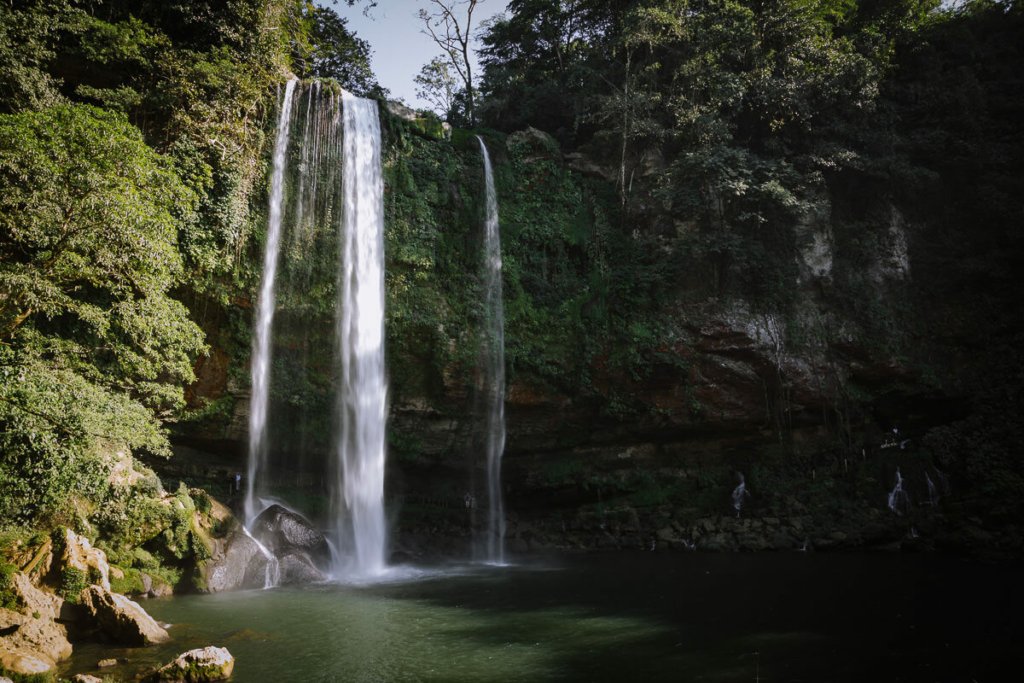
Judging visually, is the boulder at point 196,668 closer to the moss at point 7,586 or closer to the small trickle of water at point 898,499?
the moss at point 7,586

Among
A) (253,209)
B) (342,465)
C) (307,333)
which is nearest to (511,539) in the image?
(342,465)

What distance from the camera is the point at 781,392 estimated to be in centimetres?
1822

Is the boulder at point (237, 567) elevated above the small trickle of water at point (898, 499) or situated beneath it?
situated beneath

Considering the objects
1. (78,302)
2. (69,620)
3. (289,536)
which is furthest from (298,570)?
(78,302)

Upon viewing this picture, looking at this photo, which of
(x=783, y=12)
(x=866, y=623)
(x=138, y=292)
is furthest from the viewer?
(x=783, y=12)

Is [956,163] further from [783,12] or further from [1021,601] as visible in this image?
[1021,601]

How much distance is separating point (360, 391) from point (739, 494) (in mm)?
11960

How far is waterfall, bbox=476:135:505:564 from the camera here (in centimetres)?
1714

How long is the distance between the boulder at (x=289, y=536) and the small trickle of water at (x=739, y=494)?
472 inches

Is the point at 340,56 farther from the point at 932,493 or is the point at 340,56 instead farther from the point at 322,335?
the point at 932,493

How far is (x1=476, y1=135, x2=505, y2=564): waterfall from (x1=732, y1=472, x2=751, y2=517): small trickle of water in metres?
7.18

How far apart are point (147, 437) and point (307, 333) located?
5259 millimetres

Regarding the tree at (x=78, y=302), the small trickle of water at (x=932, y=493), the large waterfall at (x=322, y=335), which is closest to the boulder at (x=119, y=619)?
the tree at (x=78, y=302)

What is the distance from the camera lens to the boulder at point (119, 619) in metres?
7.91
